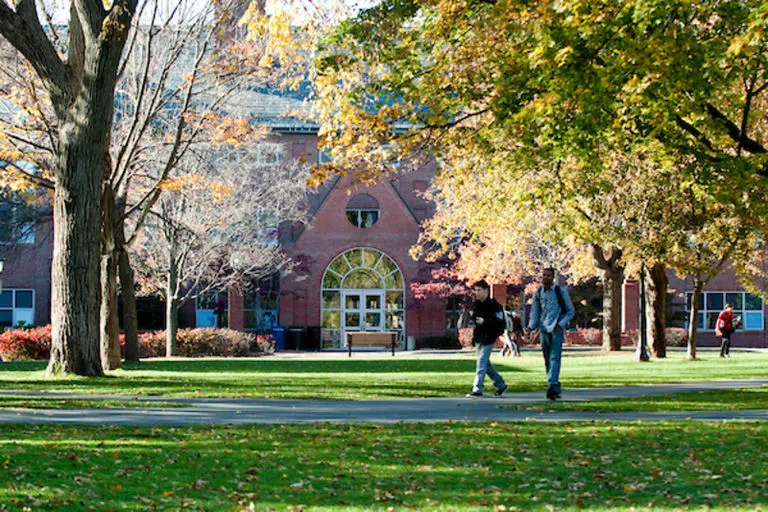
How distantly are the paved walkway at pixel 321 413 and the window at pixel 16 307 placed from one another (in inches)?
1372

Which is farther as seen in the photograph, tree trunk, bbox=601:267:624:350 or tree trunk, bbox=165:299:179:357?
tree trunk, bbox=165:299:179:357

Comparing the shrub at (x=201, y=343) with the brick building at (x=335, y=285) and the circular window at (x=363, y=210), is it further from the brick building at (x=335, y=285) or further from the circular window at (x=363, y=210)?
the circular window at (x=363, y=210)

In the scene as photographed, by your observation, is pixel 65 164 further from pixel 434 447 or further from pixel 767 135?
pixel 767 135

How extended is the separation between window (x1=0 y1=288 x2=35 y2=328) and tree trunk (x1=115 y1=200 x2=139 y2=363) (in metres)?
22.0

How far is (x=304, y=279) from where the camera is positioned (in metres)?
48.5

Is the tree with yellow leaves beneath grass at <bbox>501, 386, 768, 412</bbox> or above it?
above

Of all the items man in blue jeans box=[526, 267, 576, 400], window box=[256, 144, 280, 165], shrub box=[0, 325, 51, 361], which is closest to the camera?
man in blue jeans box=[526, 267, 576, 400]

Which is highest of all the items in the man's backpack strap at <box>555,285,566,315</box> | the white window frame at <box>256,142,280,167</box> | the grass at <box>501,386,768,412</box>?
the white window frame at <box>256,142,280,167</box>

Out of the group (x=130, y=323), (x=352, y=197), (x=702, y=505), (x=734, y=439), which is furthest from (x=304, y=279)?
(x=702, y=505)

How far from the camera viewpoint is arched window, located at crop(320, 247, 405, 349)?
49.2 metres

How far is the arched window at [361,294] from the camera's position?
4919 cm

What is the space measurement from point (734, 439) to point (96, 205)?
12.4 meters

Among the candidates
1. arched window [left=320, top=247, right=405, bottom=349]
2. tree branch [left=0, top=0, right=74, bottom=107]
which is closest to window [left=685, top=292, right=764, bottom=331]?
arched window [left=320, top=247, right=405, bottom=349]

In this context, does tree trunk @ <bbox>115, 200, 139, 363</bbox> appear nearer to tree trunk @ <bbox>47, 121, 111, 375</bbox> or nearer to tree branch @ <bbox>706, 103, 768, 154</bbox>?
tree trunk @ <bbox>47, 121, 111, 375</bbox>
